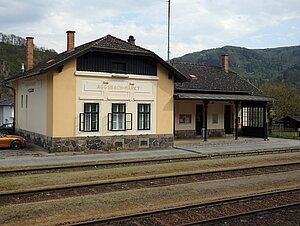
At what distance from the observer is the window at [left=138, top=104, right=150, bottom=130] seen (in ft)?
64.0

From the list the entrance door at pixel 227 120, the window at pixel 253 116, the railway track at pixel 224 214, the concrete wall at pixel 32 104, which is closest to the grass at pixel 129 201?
the railway track at pixel 224 214

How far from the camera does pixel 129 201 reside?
8273 millimetres

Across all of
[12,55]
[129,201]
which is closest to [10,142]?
[129,201]

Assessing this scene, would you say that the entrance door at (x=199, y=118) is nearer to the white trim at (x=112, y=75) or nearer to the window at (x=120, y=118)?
the white trim at (x=112, y=75)

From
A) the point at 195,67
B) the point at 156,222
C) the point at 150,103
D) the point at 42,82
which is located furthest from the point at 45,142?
the point at 195,67

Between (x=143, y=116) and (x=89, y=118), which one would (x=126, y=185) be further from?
(x=143, y=116)

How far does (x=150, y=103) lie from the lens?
19781 mm

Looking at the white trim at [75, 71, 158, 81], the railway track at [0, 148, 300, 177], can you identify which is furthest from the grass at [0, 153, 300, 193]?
the white trim at [75, 71, 158, 81]

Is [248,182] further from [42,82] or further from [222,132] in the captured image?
[222,132]

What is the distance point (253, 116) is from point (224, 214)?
2099cm

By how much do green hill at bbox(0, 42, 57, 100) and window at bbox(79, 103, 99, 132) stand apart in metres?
44.1

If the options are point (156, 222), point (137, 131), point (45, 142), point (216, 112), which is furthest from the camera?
point (216, 112)

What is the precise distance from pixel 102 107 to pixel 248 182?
32.7ft

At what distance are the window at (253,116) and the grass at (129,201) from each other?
16075 millimetres
